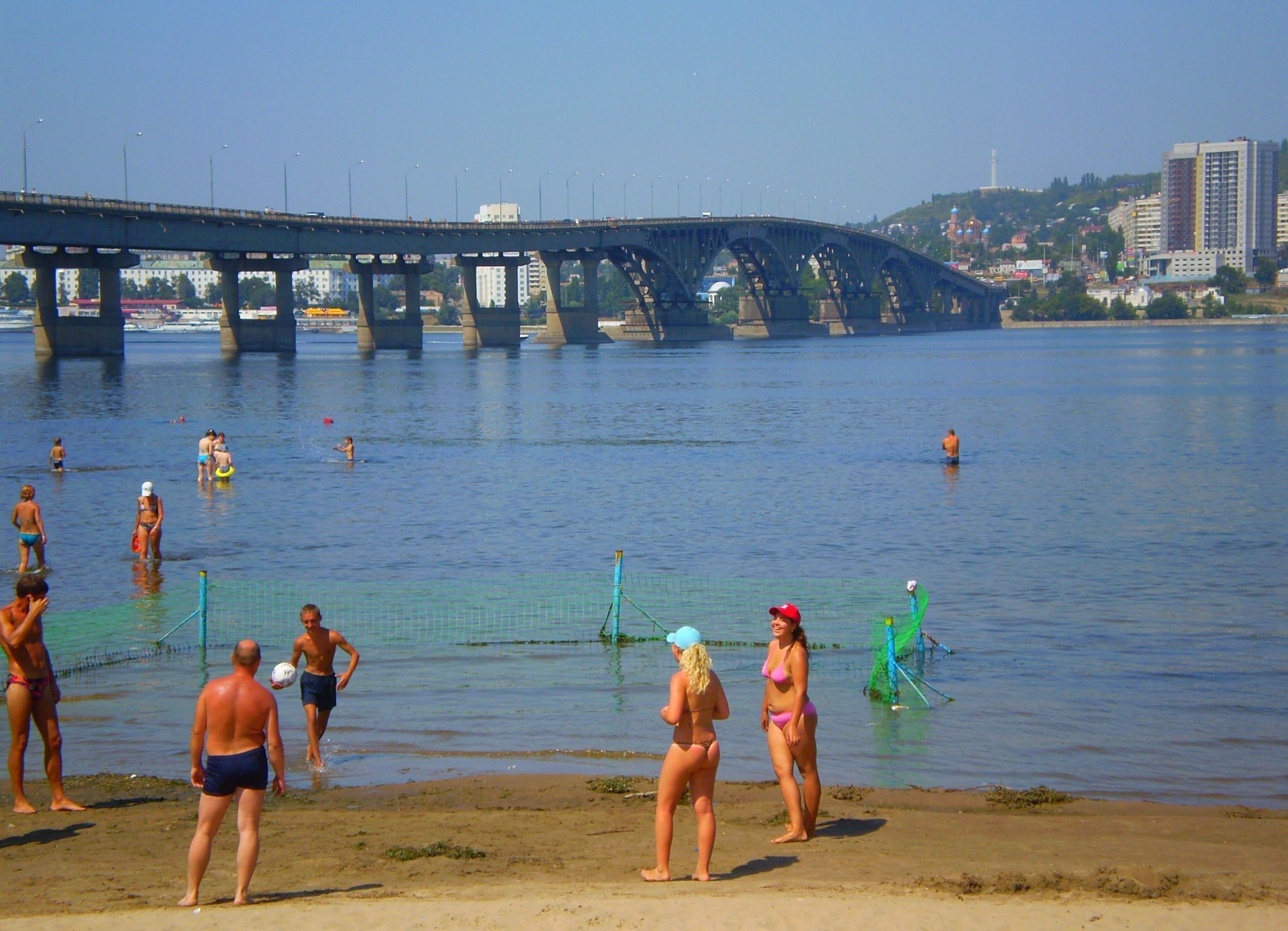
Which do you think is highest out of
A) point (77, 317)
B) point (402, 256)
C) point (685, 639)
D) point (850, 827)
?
point (402, 256)

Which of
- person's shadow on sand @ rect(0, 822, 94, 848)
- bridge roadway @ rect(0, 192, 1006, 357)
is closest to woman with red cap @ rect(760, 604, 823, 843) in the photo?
person's shadow on sand @ rect(0, 822, 94, 848)

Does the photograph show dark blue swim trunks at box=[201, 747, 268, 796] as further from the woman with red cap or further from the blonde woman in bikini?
the woman with red cap

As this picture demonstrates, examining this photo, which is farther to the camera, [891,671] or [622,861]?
A: [891,671]

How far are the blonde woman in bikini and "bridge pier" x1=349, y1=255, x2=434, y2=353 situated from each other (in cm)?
12545

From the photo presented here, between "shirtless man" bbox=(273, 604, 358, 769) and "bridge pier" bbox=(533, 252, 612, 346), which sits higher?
"bridge pier" bbox=(533, 252, 612, 346)

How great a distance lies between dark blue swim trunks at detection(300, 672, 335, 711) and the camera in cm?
1225

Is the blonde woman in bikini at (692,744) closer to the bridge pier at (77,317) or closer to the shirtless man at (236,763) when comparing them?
the shirtless man at (236,763)

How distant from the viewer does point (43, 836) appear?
1010 centimetres

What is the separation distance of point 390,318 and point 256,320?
68.8ft

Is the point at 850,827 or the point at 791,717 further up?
the point at 791,717

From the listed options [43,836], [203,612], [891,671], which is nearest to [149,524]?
[203,612]

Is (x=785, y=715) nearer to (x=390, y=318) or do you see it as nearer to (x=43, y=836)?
(x=43, y=836)

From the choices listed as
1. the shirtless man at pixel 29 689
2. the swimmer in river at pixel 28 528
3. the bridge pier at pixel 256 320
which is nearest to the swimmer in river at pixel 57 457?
the swimmer in river at pixel 28 528

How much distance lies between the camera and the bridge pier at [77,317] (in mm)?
101188
